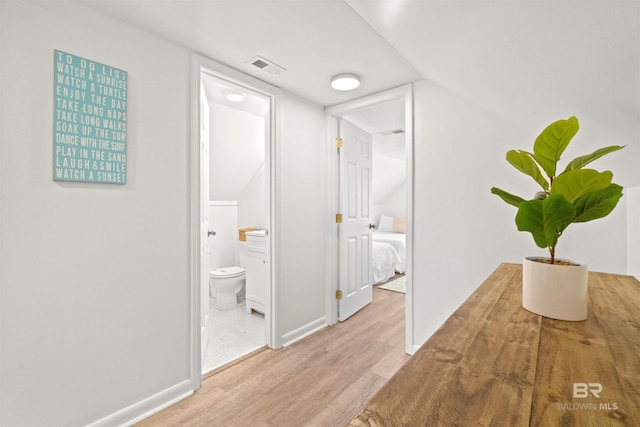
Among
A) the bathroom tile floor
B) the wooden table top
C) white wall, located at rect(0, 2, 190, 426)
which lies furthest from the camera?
the bathroom tile floor

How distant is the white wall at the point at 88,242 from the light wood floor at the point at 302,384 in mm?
231

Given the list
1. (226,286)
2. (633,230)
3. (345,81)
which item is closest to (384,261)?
(226,286)

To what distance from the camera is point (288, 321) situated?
98.0 inches

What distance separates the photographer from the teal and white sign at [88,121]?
134 centimetres

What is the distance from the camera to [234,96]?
8.66 feet

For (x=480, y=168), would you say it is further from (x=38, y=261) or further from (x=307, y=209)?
(x=38, y=261)

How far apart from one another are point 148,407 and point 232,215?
2.76 m

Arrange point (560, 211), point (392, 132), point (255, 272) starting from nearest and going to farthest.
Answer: point (560, 211), point (255, 272), point (392, 132)

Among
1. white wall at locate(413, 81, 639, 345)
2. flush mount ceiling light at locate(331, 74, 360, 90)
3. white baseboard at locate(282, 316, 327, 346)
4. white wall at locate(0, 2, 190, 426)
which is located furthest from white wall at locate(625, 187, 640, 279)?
white wall at locate(0, 2, 190, 426)

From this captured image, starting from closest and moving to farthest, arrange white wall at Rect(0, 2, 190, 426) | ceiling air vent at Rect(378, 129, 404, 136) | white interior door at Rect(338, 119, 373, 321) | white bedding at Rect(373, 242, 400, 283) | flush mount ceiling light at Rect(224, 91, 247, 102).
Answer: white wall at Rect(0, 2, 190, 426) → flush mount ceiling light at Rect(224, 91, 247, 102) → white interior door at Rect(338, 119, 373, 321) → ceiling air vent at Rect(378, 129, 404, 136) → white bedding at Rect(373, 242, 400, 283)

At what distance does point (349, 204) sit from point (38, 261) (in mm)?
2445

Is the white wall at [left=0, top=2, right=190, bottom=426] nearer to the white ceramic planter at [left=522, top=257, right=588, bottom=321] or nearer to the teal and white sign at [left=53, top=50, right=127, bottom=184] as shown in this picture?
the teal and white sign at [left=53, top=50, right=127, bottom=184]

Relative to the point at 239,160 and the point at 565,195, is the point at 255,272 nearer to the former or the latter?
the point at 239,160

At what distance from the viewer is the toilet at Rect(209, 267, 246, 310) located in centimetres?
323
